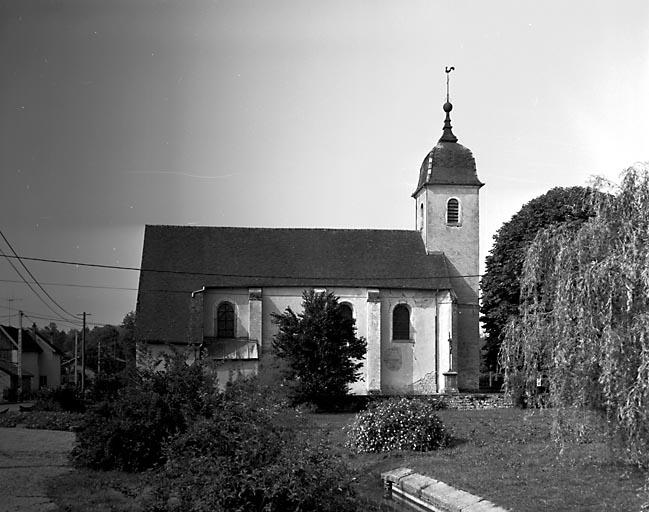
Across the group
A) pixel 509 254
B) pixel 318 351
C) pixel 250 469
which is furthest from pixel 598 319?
pixel 509 254

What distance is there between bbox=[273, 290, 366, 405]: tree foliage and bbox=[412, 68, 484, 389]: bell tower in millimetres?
14176

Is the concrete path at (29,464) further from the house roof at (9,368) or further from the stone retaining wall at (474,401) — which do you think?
the house roof at (9,368)

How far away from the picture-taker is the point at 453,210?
46.5 metres

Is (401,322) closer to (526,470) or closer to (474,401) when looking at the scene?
(474,401)

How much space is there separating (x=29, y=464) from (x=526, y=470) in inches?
393

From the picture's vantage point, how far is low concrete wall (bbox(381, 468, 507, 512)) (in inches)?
520

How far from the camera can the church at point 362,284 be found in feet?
141

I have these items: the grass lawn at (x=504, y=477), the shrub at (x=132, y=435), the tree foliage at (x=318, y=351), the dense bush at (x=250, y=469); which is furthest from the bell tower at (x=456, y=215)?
the dense bush at (x=250, y=469)

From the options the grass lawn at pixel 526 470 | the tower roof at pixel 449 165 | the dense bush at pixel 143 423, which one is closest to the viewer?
the grass lawn at pixel 526 470

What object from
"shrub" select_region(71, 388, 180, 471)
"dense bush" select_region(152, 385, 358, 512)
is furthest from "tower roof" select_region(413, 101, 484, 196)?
"dense bush" select_region(152, 385, 358, 512)

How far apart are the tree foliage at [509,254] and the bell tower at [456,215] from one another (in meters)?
2.34

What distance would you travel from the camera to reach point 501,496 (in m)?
13.3

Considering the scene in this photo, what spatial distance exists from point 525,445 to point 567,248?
19.6 ft

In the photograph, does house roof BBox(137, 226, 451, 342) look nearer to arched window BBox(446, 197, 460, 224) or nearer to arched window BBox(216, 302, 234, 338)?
arched window BBox(216, 302, 234, 338)
